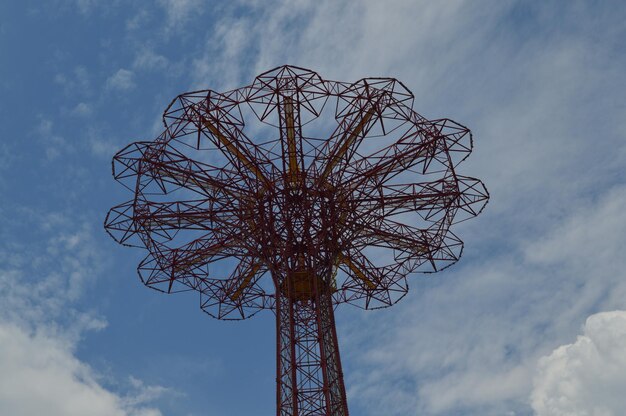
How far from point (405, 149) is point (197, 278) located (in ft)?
42.6

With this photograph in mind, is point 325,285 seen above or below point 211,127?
below

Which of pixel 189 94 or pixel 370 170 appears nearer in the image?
pixel 189 94

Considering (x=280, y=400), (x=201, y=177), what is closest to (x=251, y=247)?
(x=201, y=177)

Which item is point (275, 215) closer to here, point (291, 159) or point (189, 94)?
point (291, 159)

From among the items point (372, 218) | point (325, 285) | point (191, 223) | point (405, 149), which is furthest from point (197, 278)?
point (405, 149)

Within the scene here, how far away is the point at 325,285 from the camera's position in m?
41.5

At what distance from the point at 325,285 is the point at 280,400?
6.50 metres

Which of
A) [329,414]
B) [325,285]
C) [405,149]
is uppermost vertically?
[405,149]

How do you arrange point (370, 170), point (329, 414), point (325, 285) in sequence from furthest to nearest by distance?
point (325, 285)
point (370, 170)
point (329, 414)

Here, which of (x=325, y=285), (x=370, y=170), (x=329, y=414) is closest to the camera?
(x=329, y=414)

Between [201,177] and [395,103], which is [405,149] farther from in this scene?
[201,177]

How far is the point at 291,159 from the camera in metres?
40.2

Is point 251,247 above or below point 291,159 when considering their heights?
below

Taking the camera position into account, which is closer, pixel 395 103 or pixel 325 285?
pixel 395 103
